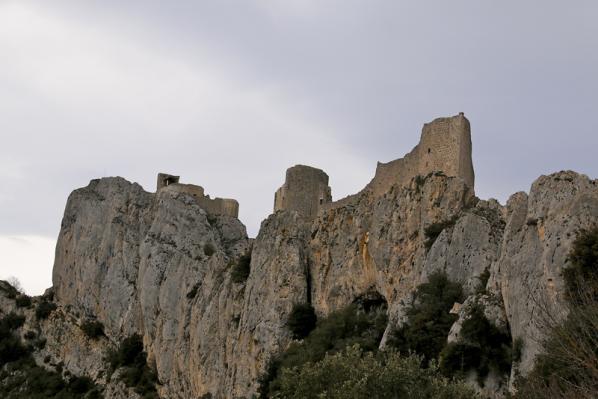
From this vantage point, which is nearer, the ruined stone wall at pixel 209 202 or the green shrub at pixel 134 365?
the green shrub at pixel 134 365

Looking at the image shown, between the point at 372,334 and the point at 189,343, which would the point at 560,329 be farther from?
the point at 189,343

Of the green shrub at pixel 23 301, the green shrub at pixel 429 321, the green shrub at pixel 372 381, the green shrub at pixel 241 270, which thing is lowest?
the green shrub at pixel 372 381

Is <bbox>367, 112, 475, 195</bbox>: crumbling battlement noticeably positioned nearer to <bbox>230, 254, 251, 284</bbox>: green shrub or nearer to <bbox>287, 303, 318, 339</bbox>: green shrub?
<bbox>287, 303, 318, 339</bbox>: green shrub

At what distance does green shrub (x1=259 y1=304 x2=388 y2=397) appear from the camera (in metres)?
37.9

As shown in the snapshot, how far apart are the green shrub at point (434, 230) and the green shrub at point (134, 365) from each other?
2358 centimetres

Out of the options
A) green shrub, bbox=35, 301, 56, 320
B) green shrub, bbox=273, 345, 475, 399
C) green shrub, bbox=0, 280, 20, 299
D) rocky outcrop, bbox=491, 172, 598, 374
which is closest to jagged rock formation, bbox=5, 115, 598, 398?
rocky outcrop, bbox=491, 172, 598, 374

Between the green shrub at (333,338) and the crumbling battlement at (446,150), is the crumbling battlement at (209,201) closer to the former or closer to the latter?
the green shrub at (333,338)

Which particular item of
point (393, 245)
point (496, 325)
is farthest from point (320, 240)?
point (496, 325)

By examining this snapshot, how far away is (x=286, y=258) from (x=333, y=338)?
8.06 meters

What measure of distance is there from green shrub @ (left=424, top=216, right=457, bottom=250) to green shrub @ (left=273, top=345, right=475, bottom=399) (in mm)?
11052

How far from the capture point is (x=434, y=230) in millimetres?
37281

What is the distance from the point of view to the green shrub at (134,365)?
182ft

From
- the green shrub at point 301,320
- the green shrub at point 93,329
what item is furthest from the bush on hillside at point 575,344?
the green shrub at point 93,329

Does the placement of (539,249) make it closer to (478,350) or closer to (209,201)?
(478,350)
